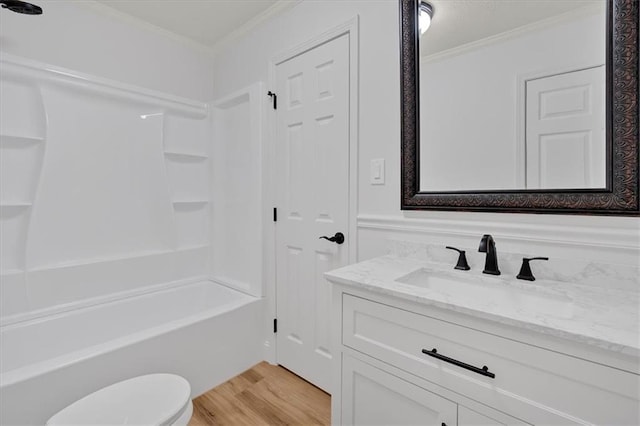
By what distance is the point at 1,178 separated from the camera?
6.02 ft

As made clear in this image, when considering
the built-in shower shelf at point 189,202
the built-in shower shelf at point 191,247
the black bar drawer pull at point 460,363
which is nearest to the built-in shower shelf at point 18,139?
the built-in shower shelf at point 189,202

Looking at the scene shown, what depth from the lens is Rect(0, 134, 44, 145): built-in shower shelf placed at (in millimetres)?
1832

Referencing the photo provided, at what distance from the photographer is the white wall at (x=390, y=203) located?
1.08 m

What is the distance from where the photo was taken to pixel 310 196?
6.51 feet

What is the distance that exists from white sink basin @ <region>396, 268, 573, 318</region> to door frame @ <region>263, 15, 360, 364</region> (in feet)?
1.77

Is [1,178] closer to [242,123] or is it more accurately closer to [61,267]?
[61,267]

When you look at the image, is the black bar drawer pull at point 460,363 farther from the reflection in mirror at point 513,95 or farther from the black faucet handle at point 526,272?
the reflection in mirror at point 513,95

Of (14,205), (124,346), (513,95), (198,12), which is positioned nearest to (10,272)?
(14,205)

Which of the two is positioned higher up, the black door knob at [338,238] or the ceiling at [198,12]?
the ceiling at [198,12]

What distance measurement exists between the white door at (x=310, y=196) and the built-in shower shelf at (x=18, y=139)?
150 cm

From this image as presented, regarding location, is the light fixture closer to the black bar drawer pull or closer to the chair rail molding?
the chair rail molding

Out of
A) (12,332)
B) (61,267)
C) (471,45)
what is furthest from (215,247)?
(471,45)

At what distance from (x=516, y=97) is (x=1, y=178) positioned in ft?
9.05

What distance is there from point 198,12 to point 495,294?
8.47ft
